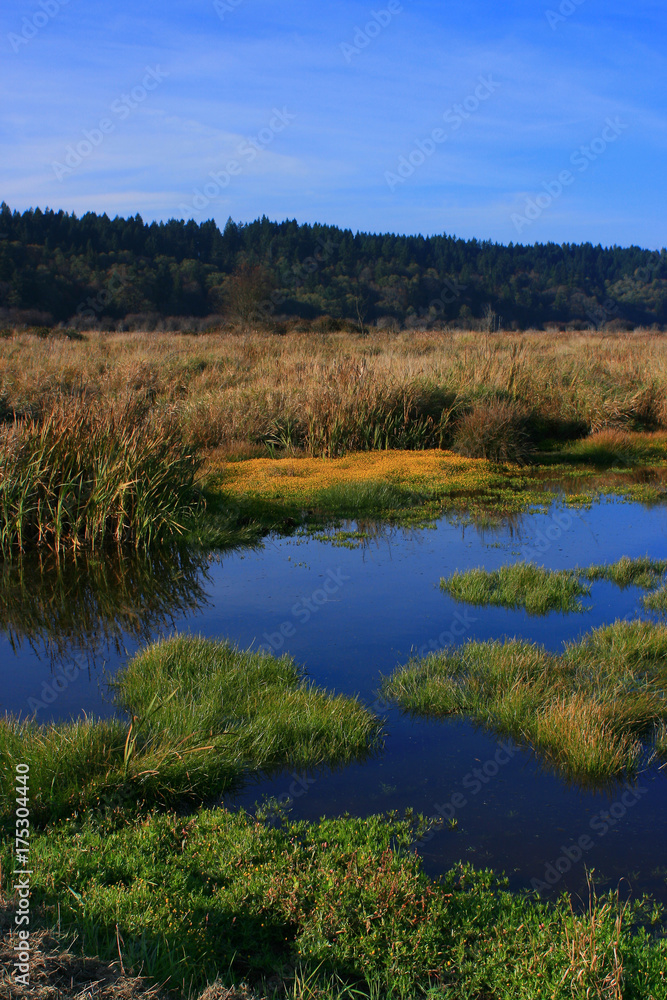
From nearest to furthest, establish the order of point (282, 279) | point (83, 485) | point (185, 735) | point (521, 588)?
point (185, 735) < point (521, 588) < point (83, 485) < point (282, 279)

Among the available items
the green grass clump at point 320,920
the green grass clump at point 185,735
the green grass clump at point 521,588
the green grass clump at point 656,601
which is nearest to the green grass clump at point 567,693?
the green grass clump at point 185,735

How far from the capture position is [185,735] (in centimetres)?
455

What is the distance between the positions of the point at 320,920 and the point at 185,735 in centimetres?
164

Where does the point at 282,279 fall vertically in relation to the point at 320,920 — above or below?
above

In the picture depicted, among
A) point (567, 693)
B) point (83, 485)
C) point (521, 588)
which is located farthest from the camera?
point (83, 485)

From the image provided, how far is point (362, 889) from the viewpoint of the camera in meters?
3.33

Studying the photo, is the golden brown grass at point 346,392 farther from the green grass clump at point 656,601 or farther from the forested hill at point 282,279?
the forested hill at point 282,279

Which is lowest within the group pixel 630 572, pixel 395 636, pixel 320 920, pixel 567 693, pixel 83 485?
pixel 320 920

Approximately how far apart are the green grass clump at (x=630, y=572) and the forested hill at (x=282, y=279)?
30149 millimetres

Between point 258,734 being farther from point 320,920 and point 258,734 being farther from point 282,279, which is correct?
point 282,279

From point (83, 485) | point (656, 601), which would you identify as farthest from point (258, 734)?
point (83, 485)

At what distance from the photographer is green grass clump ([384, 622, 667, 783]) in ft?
15.3

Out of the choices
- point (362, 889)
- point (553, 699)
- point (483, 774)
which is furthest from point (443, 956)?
point (553, 699)

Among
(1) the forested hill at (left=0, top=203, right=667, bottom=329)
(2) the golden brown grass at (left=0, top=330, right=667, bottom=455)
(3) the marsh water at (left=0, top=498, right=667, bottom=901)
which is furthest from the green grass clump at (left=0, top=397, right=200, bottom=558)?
(1) the forested hill at (left=0, top=203, right=667, bottom=329)
